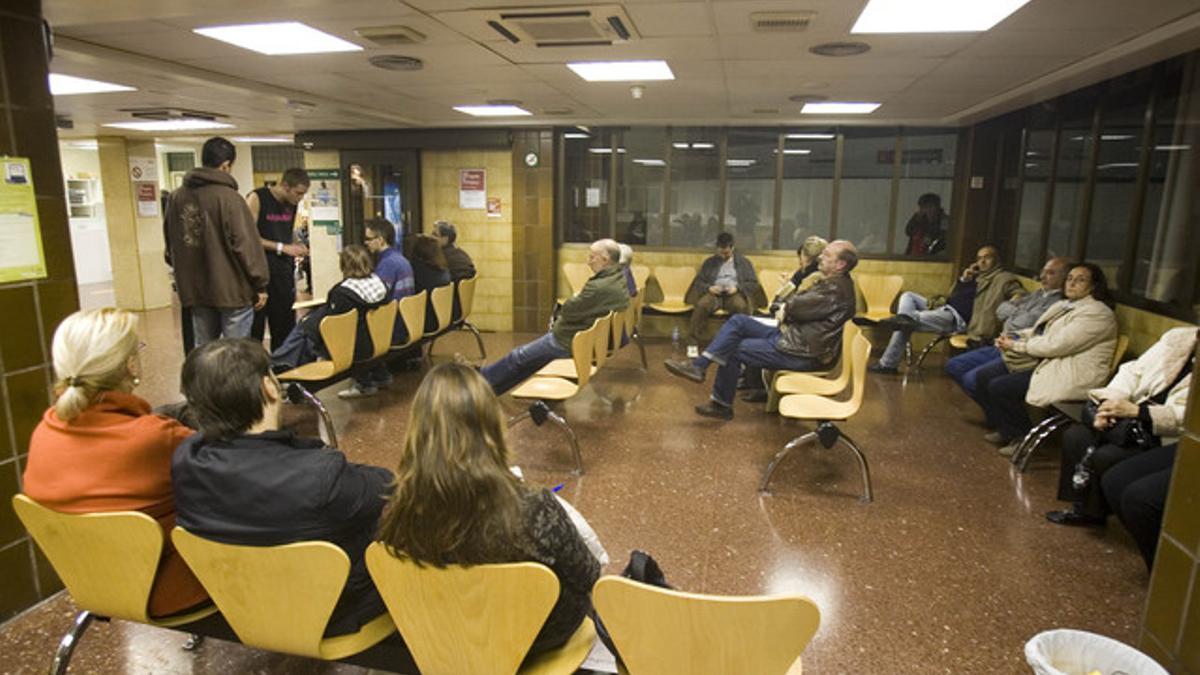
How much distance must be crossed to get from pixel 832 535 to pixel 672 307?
434 cm

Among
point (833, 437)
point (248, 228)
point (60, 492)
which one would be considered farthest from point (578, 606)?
point (248, 228)

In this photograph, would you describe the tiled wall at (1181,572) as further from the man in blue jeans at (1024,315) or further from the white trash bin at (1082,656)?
the man in blue jeans at (1024,315)

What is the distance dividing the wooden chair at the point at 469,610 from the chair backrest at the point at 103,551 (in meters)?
0.58

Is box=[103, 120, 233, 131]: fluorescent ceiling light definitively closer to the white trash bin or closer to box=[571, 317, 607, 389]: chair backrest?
box=[571, 317, 607, 389]: chair backrest

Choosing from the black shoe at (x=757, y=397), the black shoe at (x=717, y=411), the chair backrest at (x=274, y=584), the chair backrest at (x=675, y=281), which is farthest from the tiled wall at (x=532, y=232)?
the chair backrest at (x=274, y=584)

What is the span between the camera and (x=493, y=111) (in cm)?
665

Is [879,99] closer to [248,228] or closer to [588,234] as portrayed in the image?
[588,234]

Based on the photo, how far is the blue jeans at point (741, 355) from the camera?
4430 mm

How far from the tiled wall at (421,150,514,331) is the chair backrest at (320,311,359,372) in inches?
153

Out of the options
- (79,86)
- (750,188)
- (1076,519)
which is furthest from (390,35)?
(750,188)

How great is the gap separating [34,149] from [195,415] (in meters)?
1.52

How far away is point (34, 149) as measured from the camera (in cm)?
246

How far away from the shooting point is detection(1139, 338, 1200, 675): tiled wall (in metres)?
1.83

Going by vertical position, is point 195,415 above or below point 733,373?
above
